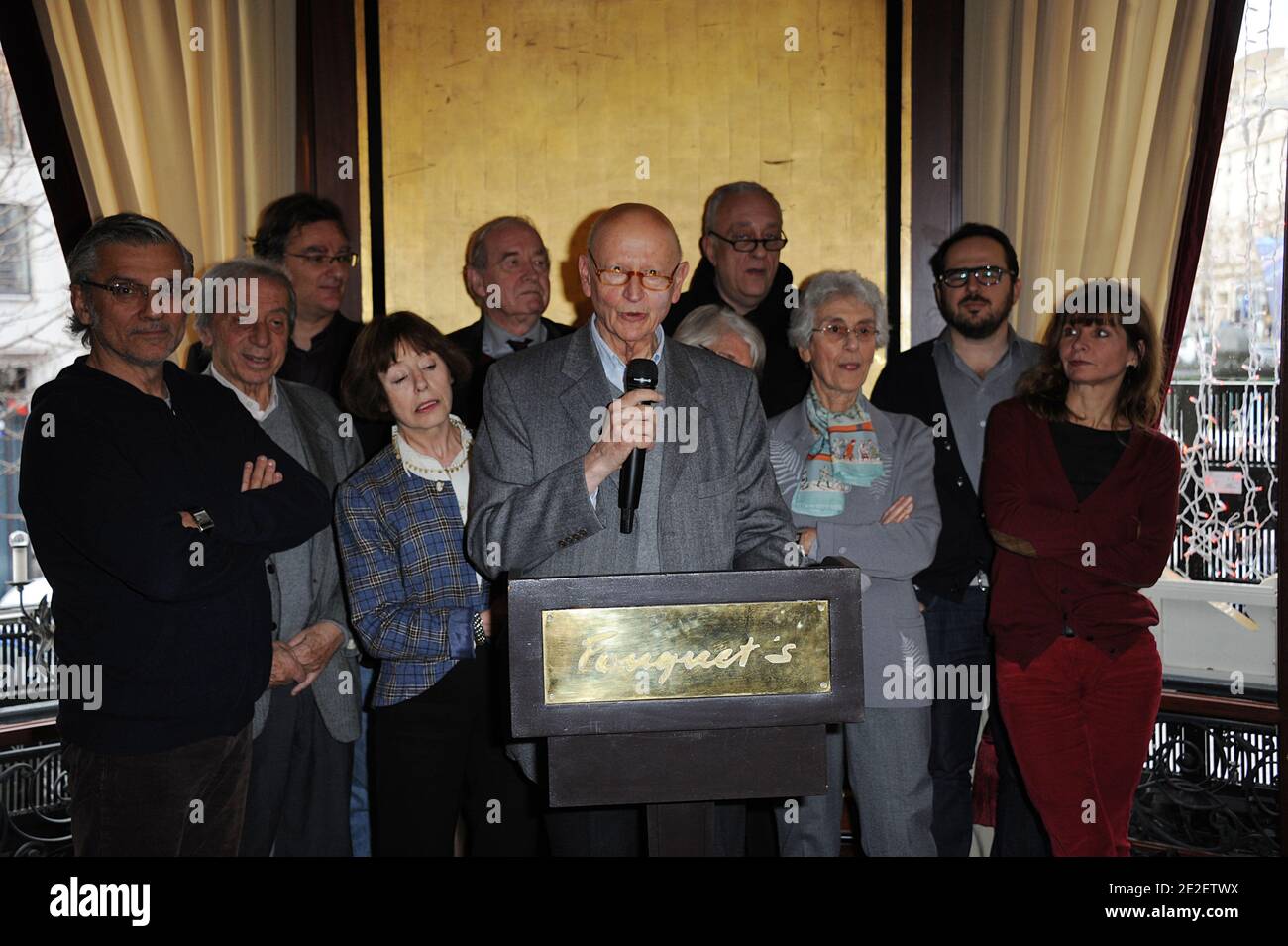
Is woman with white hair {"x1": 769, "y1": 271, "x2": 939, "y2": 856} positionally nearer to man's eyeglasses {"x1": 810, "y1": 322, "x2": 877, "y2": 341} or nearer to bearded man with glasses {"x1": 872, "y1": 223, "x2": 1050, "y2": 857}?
man's eyeglasses {"x1": 810, "y1": 322, "x2": 877, "y2": 341}

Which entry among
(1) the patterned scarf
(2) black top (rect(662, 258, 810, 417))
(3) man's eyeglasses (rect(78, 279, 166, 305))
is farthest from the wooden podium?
(2) black top (rect(662, 258, 810, 417))

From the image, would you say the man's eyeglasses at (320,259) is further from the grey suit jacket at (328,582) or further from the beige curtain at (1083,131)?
the beige curtain at (1083,131)

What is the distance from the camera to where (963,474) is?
329 cm

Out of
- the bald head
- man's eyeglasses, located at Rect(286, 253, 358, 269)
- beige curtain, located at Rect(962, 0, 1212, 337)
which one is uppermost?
beige curtain, located at Rect(962, 0, 1212, 337)

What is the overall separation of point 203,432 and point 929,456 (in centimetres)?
185

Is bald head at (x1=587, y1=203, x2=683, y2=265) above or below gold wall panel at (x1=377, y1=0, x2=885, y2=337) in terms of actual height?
below

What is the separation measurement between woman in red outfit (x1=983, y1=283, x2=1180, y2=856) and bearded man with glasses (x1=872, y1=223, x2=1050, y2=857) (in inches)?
7.6

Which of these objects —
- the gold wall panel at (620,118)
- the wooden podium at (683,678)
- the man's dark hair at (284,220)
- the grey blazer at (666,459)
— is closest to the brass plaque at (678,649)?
the wooden podium at (683,678)

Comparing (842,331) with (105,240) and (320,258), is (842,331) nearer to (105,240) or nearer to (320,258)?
(320,258)

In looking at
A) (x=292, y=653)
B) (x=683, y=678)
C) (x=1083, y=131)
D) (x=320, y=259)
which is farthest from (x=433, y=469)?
(x=1083, y=131)

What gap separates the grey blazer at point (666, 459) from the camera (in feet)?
7.30

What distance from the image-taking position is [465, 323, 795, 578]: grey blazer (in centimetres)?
223

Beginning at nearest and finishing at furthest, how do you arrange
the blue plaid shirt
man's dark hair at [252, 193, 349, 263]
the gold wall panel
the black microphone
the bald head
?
the black microphone, the bald head, the blue plaid shirt, man's dark hair at [252, 193, 349, 263], the gold wall panel

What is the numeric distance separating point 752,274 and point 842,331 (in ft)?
2.05
